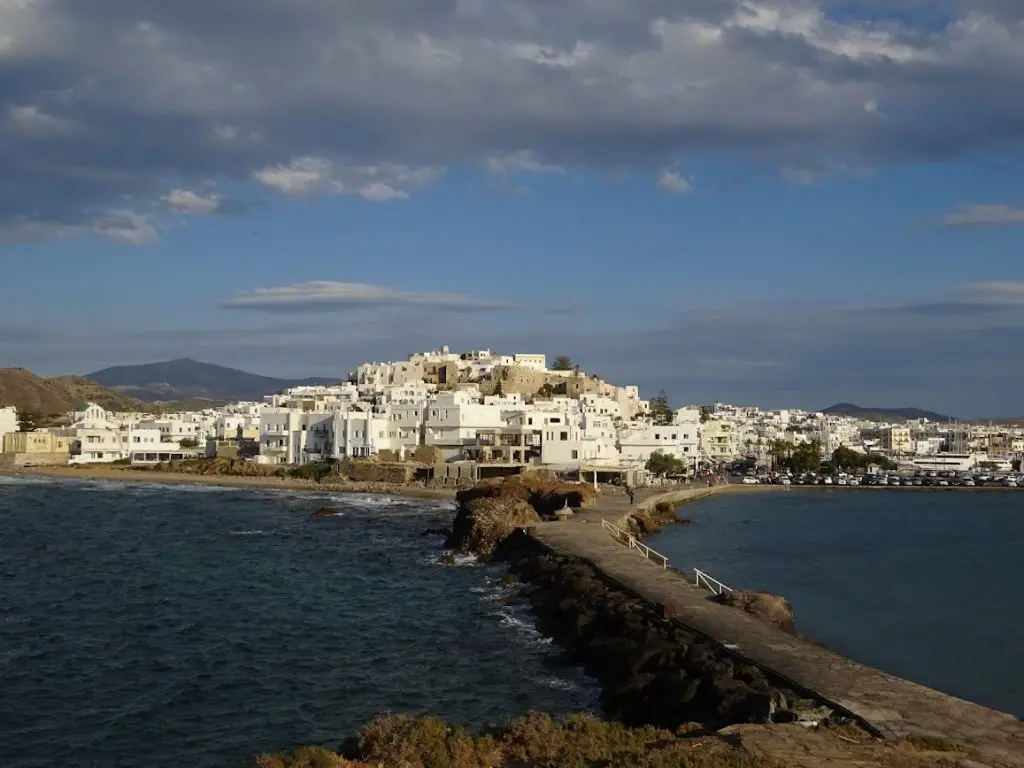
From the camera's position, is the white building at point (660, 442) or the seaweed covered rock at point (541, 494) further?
the white building at point (660, 442)

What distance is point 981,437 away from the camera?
5782 inches

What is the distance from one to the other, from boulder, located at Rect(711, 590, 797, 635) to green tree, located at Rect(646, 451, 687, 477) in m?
62.2

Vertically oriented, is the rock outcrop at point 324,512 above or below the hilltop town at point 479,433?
below

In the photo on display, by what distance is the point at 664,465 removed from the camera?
280 ft

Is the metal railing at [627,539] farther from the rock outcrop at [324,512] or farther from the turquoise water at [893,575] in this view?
the rock outcrop at [324,512]

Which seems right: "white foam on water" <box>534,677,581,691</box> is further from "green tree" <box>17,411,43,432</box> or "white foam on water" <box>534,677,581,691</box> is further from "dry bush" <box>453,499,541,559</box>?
"green tree" <box>17,411,43,432</box>

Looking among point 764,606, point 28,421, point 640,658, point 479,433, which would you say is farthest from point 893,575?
point 28,421

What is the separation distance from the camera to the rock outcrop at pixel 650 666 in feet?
49.2

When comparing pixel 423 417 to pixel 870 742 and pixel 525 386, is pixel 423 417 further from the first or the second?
pixel 870 742

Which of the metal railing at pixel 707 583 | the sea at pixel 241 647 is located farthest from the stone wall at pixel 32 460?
the metal railing at pixel 707 583

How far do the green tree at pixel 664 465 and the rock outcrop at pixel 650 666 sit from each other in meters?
59.1

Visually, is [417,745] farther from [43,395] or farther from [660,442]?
[43,395]

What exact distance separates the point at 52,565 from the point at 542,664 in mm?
22575

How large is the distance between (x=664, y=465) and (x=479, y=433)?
55.4 ft
